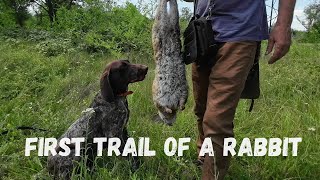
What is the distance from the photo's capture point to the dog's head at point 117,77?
135 inches

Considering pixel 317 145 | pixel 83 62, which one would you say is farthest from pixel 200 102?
pixel 83 62

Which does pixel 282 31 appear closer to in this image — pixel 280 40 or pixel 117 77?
pixel 280 40

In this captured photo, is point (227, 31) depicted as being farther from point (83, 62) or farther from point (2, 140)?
point (83, 62)

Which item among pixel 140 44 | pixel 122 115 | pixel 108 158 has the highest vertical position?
Result: pixel 140 44

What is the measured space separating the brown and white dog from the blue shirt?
1.04 metres

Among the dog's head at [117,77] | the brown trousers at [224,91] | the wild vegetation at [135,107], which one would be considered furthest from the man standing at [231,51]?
the dog's head at [117,77]

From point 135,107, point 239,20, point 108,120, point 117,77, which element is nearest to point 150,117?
point 135,107

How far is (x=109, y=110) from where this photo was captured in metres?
3.55

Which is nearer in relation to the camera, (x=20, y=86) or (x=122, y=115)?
(x=122, y=115)

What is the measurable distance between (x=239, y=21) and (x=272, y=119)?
1998 millimetres

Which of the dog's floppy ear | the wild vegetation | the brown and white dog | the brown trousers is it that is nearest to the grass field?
the wild vegetation

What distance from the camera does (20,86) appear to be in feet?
21.0

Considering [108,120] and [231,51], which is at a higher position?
[231,51]

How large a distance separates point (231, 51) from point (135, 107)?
248 centimetres
